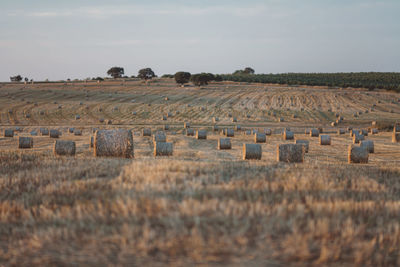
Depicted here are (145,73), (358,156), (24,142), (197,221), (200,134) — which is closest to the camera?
(197,221)

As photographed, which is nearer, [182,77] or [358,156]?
[358,156]

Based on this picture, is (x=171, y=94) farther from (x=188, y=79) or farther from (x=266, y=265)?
(x=266, y=265)

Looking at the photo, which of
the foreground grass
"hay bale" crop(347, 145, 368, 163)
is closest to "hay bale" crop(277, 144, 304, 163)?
"hay bale" crop(347, 145, 368, 163)

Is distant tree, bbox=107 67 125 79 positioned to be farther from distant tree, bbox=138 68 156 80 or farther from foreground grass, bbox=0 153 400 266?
foreground grass, bbox=0 153 400 266

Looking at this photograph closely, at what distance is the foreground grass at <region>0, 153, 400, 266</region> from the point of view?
3270 millimetres

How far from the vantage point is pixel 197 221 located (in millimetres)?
3666

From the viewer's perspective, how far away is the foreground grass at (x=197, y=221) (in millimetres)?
3270

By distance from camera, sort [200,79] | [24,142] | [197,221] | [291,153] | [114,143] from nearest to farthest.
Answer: [197,221], [114,143], [291,153], [24,142], [200,79]

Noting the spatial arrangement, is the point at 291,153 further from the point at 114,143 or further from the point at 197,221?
the point at 197,221

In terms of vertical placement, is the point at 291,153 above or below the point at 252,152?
above

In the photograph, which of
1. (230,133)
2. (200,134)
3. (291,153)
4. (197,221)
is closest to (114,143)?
(291,153)

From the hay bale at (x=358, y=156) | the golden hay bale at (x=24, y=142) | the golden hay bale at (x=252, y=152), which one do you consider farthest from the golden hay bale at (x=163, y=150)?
the golden hay bale at (x=24, y=142)

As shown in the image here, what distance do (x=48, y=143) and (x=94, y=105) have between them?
1146 inches

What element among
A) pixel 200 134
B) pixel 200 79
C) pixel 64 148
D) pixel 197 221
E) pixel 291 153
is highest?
pixel 200 79
